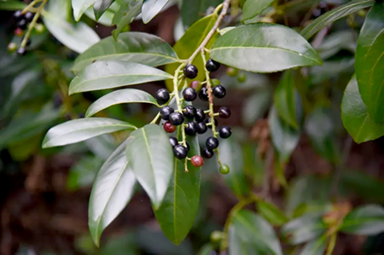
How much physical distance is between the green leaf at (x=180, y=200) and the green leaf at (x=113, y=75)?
0.52 feet

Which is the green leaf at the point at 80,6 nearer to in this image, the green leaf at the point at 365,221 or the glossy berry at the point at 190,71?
the glossy berry at the point at 190,71

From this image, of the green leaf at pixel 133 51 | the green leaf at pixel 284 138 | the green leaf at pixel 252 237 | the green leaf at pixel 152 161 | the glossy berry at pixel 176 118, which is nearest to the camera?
the green leaf at pixel 152 161

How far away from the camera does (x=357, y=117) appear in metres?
0.72

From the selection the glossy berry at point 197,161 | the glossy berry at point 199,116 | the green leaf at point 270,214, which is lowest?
the green leaf at point 270,214

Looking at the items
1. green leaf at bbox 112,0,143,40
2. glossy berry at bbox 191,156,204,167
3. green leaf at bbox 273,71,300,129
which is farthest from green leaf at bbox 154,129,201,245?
green leaf at bbox 273,71,300,129

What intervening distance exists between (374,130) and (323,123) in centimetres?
80

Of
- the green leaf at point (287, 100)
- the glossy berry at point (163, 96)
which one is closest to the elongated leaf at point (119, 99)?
the glossy berry at point (163, 96)

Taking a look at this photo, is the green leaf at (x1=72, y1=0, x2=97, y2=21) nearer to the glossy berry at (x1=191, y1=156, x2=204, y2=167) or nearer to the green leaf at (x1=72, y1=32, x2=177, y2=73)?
the green leaf at (x1=72, y1=32, x2=177, y2=73)

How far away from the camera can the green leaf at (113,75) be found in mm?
708

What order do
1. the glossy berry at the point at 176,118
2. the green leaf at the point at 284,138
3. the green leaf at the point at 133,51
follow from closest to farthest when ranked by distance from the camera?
the glossy berry at the point at 176,118 → the green leaf at the point at 133,51 → the green leaf at the point at 284,138

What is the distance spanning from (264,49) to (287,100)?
1.71 feet

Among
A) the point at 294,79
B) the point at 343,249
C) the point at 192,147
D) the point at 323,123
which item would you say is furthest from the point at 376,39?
the point at 343,249

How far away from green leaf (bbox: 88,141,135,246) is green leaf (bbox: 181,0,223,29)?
1.61 ft

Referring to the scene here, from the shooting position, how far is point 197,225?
6.63 ft
